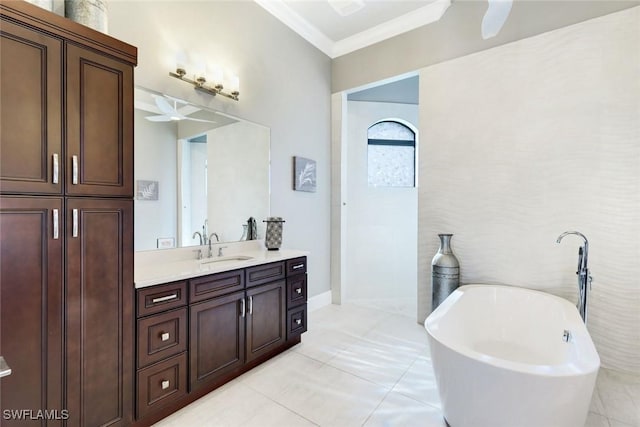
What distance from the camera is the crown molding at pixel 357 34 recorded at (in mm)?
3066

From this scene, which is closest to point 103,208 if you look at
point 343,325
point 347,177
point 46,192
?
point 46,192

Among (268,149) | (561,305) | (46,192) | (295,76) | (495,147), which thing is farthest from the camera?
(295,76)

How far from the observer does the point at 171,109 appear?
2258mm

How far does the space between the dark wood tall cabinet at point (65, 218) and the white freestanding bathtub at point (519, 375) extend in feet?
5.56

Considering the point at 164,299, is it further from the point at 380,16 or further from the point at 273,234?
the point at 380,16

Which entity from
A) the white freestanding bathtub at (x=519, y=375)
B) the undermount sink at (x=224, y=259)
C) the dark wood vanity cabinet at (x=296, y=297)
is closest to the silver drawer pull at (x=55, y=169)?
the undermount sink at (x=224, y=259)

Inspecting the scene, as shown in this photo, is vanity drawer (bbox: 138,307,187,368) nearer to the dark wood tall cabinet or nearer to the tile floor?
the dark wood tall cabinet

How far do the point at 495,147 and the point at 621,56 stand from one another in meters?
1.04

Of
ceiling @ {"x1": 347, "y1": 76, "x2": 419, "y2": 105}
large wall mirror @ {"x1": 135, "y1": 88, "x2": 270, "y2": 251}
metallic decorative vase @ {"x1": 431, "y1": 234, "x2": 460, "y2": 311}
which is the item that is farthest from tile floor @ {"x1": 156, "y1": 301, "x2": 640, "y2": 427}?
ceiling @ {"x1": 347, "y1": 76, "x2": 419, "y2": 105}

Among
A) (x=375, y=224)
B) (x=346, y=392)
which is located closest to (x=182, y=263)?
(x=346, y=392)

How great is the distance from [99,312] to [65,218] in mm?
486

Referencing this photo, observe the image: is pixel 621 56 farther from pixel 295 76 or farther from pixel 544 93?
pixel 295 76

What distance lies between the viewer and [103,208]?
1.49 m

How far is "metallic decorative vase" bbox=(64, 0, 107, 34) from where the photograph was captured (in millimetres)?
1601
